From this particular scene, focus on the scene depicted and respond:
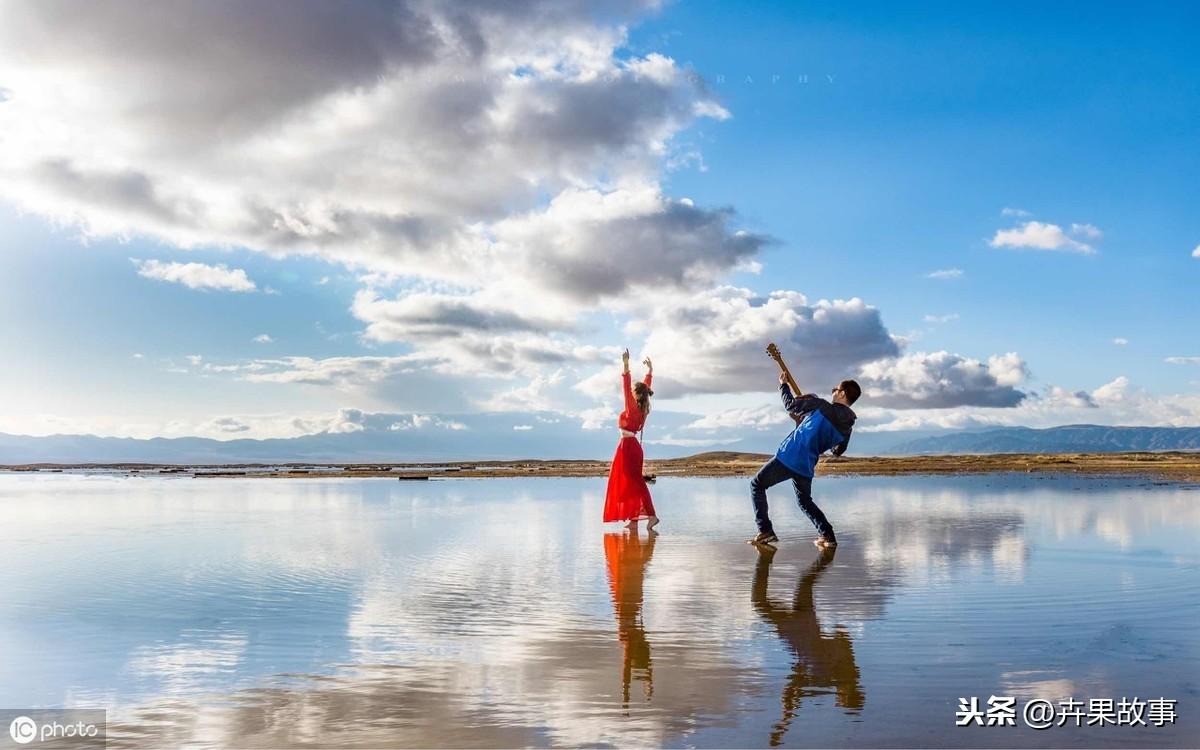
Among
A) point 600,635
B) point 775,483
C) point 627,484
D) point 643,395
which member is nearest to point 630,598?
point 600,635

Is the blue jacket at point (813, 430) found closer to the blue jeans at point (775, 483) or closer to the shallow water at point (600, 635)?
the blue jeans at point (775, 483)

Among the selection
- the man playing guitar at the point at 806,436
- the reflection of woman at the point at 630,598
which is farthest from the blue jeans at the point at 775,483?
the reflection of woman at the point at 630,598

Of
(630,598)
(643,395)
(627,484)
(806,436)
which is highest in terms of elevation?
(643,395)

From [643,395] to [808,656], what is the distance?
1088 cm

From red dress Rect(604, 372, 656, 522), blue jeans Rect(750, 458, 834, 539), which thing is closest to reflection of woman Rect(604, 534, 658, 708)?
red dress Rect(604, 372, 656, 522)

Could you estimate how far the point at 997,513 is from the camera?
19.5 metres

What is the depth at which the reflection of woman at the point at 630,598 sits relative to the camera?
19.7ft

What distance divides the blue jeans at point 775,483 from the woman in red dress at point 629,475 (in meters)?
2.68

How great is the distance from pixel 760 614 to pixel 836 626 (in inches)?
31.6

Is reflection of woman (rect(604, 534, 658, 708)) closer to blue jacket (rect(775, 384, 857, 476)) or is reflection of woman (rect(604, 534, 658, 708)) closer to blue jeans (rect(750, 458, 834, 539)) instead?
blue jeans (rect(750, 458, 834, 539))

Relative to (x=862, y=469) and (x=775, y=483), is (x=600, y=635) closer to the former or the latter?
(x=775, y=483)

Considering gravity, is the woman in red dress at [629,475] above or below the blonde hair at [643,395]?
below

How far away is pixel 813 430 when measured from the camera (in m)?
13.7

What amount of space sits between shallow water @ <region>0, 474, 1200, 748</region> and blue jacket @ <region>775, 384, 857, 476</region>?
56.8 inches
